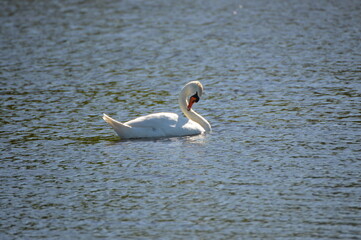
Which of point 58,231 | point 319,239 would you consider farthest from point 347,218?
point 58,231

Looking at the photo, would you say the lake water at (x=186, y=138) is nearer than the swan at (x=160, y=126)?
Yes

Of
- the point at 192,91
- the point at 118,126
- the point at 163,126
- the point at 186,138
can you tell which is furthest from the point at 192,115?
the point at 118,126

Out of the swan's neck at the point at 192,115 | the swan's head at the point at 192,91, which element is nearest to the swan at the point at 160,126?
the swan's neck at the point at 192,115

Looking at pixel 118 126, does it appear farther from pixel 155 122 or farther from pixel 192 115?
pixel 192 115

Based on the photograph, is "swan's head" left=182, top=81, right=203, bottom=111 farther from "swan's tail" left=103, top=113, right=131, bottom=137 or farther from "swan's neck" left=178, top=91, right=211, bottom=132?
"swan's tail" left=103, top=113, right=131, bottom=137

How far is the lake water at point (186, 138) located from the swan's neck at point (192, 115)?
0.31 metres

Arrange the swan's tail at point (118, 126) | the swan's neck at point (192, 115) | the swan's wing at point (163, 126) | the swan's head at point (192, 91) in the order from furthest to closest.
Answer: the swan's head at point (192, 91) < the swan's neck at point (192, 115) < the swan's wing at point (163, 126) < the swan's tail at point (118, 126)

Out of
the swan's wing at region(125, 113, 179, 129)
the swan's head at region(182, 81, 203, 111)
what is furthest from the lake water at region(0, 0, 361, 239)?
the swan's head at region(182, 81, 203, 111)

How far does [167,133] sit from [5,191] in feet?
12.1

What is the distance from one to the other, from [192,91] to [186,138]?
126 centimetres

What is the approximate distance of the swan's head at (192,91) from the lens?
553 inches

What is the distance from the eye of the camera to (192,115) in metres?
14.0

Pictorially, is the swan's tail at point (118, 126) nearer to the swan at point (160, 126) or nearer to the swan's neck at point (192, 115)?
the swan at point (160, 126)

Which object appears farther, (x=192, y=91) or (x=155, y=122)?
(x=192, y=91)
